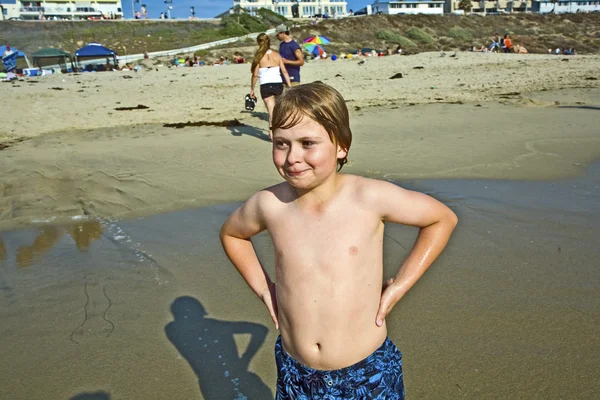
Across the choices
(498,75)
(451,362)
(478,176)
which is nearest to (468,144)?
(478,176)

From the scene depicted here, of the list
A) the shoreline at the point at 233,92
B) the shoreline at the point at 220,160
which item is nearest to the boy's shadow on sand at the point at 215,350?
the shoreline at the point at 220,160

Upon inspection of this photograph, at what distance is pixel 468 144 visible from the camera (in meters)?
7.27

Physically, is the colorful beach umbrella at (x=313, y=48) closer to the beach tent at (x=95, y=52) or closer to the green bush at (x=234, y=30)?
the beach tent at (x=95, y=52)

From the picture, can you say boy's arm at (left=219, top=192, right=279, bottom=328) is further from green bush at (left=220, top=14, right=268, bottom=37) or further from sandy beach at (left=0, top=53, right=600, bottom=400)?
green bush at (left=220, top=14, right=268, bottom=37)

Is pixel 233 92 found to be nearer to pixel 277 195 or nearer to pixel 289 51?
pixel 289 51

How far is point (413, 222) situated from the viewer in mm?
1741

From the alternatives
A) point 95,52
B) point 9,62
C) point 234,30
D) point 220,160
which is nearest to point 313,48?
point 95,52

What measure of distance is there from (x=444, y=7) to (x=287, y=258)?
10925cm

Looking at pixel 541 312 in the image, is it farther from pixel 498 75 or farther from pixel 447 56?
pixel 447 56

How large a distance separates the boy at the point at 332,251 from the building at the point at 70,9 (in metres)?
81.5

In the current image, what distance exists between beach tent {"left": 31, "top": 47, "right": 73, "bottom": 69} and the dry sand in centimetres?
2003

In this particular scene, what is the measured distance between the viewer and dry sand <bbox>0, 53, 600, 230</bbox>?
571 centimetres

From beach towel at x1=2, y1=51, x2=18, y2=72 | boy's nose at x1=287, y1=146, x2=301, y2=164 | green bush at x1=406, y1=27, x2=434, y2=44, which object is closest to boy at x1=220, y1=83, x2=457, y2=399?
boy's nose at x1=287, y1=146, x2=301, y2=164

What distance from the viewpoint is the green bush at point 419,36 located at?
45978 mm
